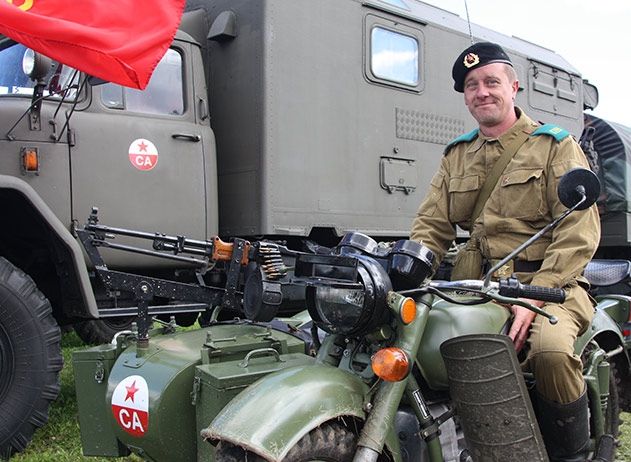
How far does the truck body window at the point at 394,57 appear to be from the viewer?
19.9 feet

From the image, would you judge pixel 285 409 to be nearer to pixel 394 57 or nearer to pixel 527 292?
pixel 527 292

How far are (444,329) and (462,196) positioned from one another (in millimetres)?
893

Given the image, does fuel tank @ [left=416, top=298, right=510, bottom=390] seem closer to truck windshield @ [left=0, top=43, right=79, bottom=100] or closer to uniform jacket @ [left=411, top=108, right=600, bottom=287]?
uniform jacket @ [left=411, top=108, right=600, bottom=287]

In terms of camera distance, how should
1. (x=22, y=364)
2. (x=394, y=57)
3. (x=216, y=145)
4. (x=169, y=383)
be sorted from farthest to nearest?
(x=394, y=57)
(x=216, y=145)
(x=22, y=364)
(x=169, y=383)

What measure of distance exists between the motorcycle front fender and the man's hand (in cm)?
62

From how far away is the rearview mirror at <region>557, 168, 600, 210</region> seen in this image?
2.31m

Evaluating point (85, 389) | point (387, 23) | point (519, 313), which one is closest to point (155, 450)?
point (85, 389)

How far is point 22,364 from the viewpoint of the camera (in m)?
3.91

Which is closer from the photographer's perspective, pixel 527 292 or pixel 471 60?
pixel 527 292

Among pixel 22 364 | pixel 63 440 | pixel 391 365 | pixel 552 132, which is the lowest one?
pixel 63 440

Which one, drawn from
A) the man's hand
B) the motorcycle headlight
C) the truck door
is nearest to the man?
the man's hand

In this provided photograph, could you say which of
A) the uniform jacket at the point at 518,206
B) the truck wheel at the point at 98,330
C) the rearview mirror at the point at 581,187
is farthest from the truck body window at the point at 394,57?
the rearview mirror at the point at 581,187

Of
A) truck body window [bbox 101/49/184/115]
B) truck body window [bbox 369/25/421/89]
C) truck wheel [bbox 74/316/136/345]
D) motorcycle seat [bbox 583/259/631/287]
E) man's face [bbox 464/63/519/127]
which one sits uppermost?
truck body window [bbox 369/25/421/89]

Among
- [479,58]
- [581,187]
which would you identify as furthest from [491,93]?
[581,187]
